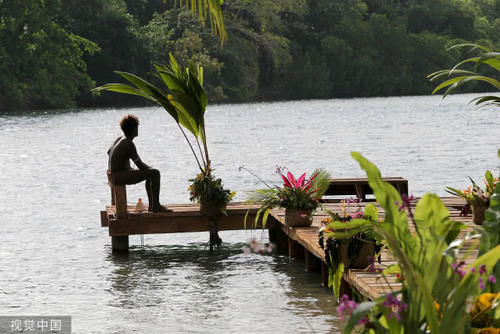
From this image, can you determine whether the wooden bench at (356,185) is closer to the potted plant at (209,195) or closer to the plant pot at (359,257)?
the potted plant at (209,195)

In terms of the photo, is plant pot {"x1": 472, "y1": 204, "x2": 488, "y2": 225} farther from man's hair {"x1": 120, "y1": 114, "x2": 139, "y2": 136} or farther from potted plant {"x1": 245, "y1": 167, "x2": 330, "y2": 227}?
man's hair {"x1": 120, "y1": 114, "x2": 139, "y2": 136}

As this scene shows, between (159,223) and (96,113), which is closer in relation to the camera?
(159,223)

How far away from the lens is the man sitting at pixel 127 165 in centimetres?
1180

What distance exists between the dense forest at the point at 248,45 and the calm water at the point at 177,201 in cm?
1205

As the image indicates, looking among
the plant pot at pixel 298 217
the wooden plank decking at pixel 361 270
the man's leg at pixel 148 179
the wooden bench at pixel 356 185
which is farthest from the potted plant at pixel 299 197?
the wooden bench at pixel 356 185

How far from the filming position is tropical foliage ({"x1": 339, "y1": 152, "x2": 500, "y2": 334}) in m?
4.16

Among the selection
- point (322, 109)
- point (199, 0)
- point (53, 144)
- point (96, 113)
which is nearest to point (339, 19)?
point (322, 109)

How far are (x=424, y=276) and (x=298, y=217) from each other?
663 centimetres

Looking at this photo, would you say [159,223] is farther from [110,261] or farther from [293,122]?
[293,122]

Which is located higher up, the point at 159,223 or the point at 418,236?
the point at 418,236

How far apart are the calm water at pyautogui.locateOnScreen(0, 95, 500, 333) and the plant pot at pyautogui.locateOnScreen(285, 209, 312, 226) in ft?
1.76

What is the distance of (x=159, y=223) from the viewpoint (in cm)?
1195

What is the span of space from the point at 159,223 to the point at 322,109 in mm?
58493

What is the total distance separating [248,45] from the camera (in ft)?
261
